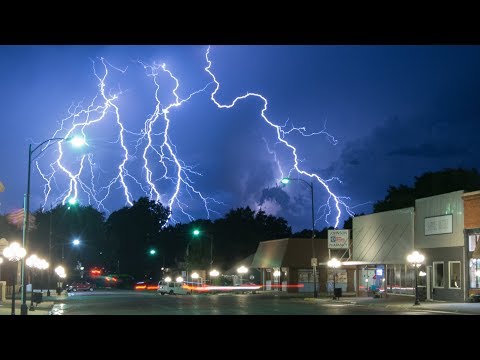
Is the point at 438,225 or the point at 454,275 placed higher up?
the point at 438,225

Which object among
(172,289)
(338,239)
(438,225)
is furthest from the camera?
(172,289)

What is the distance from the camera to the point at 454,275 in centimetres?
4547

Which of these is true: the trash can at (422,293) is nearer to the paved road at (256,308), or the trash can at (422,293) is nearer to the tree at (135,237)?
the paved road at (256,308)

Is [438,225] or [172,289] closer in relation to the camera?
[438,225]

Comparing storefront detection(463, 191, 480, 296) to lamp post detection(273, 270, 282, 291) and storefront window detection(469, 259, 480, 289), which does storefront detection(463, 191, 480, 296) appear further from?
lamp post detection(273, 270, 282, 291)

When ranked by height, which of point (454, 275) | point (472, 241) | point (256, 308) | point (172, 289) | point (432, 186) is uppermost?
point (432, 186)

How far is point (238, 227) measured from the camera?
396 feet

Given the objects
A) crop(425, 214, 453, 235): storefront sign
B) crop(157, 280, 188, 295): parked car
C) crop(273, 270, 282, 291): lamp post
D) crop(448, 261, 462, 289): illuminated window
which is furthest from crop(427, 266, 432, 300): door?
crop(273, 270, 282, 291): lamp post

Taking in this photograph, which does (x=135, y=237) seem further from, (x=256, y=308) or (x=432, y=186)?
(x=256, y=308)

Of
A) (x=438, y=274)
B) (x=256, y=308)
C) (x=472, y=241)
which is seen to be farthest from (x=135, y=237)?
(x=256, y=308)

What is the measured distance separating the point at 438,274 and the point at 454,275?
7.13ft

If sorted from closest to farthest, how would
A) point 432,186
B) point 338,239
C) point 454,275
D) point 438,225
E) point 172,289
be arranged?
point 454,275
point 438,225
point 338,239
point 172,289
point 432,186
